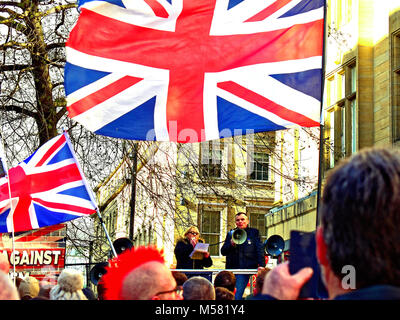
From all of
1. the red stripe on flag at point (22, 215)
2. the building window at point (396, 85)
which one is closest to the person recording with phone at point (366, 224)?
the red stripe on flag at point (22, 215)

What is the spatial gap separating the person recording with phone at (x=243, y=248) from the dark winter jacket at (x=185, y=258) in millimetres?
356

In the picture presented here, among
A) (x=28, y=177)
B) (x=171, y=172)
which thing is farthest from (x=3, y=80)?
(x=28, y=177)

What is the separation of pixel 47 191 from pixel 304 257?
26.0ft

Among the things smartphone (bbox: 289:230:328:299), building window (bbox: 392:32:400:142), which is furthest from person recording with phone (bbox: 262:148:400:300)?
building window (bbox: 392:32:400:142)

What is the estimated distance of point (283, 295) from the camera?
242 cm

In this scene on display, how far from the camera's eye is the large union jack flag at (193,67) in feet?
26.5

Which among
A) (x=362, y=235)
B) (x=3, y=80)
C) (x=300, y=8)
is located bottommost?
(x=362, y=235)

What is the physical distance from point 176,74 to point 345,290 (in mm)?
6360

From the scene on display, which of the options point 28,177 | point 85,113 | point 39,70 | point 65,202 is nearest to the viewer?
point 85,113

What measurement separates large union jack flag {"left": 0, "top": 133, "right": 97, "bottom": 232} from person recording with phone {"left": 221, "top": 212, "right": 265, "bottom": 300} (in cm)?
237

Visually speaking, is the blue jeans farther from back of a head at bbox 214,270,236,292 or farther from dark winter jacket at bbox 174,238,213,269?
back of a head at bbox 214,270,236,292

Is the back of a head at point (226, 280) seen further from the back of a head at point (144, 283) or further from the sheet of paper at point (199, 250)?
the back of a head at point (144, 283)

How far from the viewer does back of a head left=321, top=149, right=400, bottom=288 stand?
6.70 ft
